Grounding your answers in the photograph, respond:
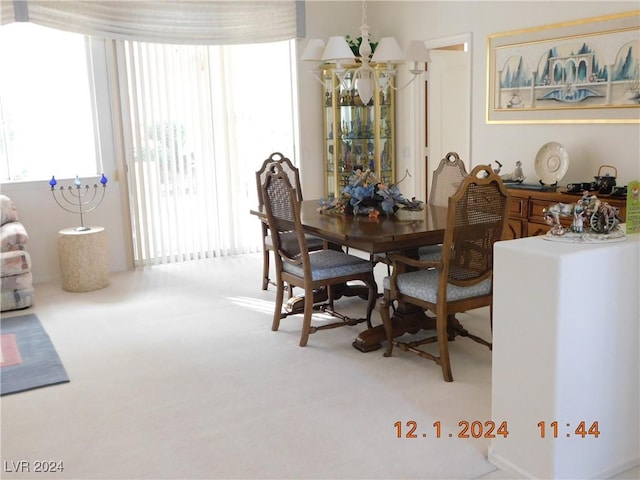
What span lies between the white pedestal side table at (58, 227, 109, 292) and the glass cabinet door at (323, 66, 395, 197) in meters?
2.44

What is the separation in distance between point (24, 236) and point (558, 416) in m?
4.22

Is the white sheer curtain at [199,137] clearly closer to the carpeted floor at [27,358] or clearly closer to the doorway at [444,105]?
the doorway at [444,105]

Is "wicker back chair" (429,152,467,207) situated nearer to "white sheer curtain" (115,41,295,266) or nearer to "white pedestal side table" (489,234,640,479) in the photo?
"white pedestal side table" (489,234,640,479)

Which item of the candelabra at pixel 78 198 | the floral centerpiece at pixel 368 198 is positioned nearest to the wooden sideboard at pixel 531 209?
the floral centerpiece at pixel 368 198

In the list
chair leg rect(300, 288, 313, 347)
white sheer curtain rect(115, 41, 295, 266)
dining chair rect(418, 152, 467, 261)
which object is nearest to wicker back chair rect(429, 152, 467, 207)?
dining chair rect(418, 152, 467, 261)

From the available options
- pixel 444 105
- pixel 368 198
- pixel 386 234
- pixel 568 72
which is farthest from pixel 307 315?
pixel 444 105

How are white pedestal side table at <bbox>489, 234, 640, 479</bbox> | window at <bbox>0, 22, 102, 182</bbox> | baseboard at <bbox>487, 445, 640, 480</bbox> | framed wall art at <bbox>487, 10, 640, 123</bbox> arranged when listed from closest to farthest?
white pedestal side table at <bbox>489, 234, 640, 479</bbox> → baseboard at <bbox>487, 445, 640, 480</bbox> → framed wall art at <bbox>487, 10, 640, 123</bbox> → window at <bbox>0, 22, 102, 182</bbox>

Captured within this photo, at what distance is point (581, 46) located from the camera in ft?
15.4

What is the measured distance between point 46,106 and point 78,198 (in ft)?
2.87

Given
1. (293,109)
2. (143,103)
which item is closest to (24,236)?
(143,103)

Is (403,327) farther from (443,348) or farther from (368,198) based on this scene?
(368,198)

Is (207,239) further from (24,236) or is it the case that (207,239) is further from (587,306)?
(587,306)

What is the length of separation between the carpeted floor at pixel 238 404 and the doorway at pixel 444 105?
8.04 ft
